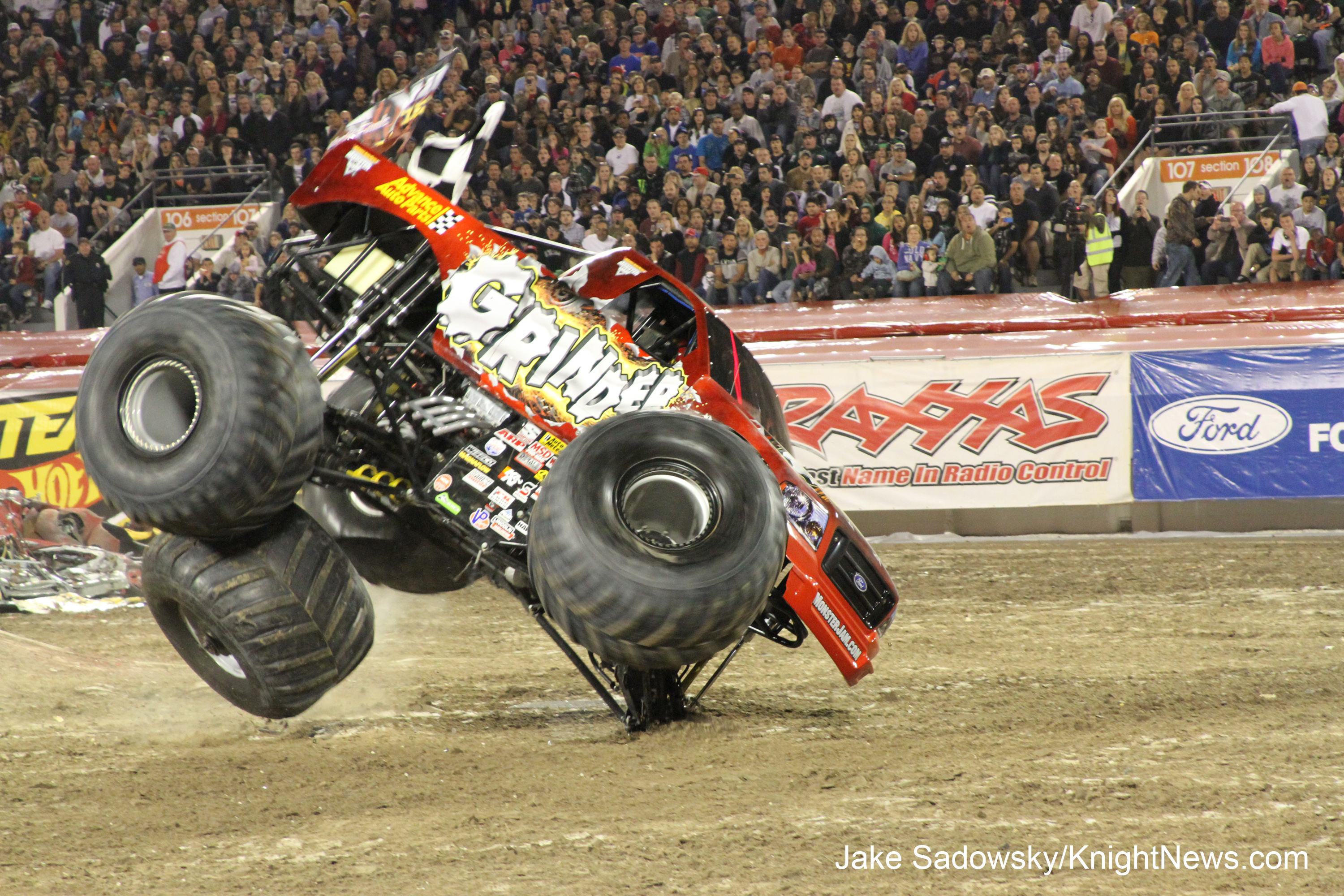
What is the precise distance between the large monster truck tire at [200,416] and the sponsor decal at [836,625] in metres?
2.22

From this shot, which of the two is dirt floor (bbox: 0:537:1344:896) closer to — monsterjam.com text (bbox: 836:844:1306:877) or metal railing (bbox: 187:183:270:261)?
monsterjam.com text (bbox: 836:844:1306:877)

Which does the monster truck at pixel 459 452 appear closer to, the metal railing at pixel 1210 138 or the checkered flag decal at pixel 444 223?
the checkered flag decal at pixel 444 223

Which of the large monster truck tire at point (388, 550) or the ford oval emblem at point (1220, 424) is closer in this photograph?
the large monster truck tire at point (388, 550)

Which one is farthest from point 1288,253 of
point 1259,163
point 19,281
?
point 19,281

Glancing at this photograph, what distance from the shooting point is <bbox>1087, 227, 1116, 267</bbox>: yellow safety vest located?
14.0m

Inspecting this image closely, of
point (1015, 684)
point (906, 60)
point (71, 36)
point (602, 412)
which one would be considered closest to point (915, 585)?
point (1015, 684)

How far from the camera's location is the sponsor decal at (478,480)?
18.4 ft

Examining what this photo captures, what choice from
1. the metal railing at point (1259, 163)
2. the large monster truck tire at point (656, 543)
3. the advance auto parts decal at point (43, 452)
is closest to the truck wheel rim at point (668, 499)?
the large monster truck tire at point (656, 543)

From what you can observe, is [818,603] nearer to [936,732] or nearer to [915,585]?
[936,732]

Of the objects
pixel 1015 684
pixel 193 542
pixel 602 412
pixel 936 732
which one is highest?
pixel 602 412

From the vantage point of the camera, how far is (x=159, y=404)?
5.26 metres

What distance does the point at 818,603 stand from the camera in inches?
220

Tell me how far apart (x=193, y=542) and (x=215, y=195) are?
44.6 ft

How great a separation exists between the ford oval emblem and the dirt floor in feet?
9.25
